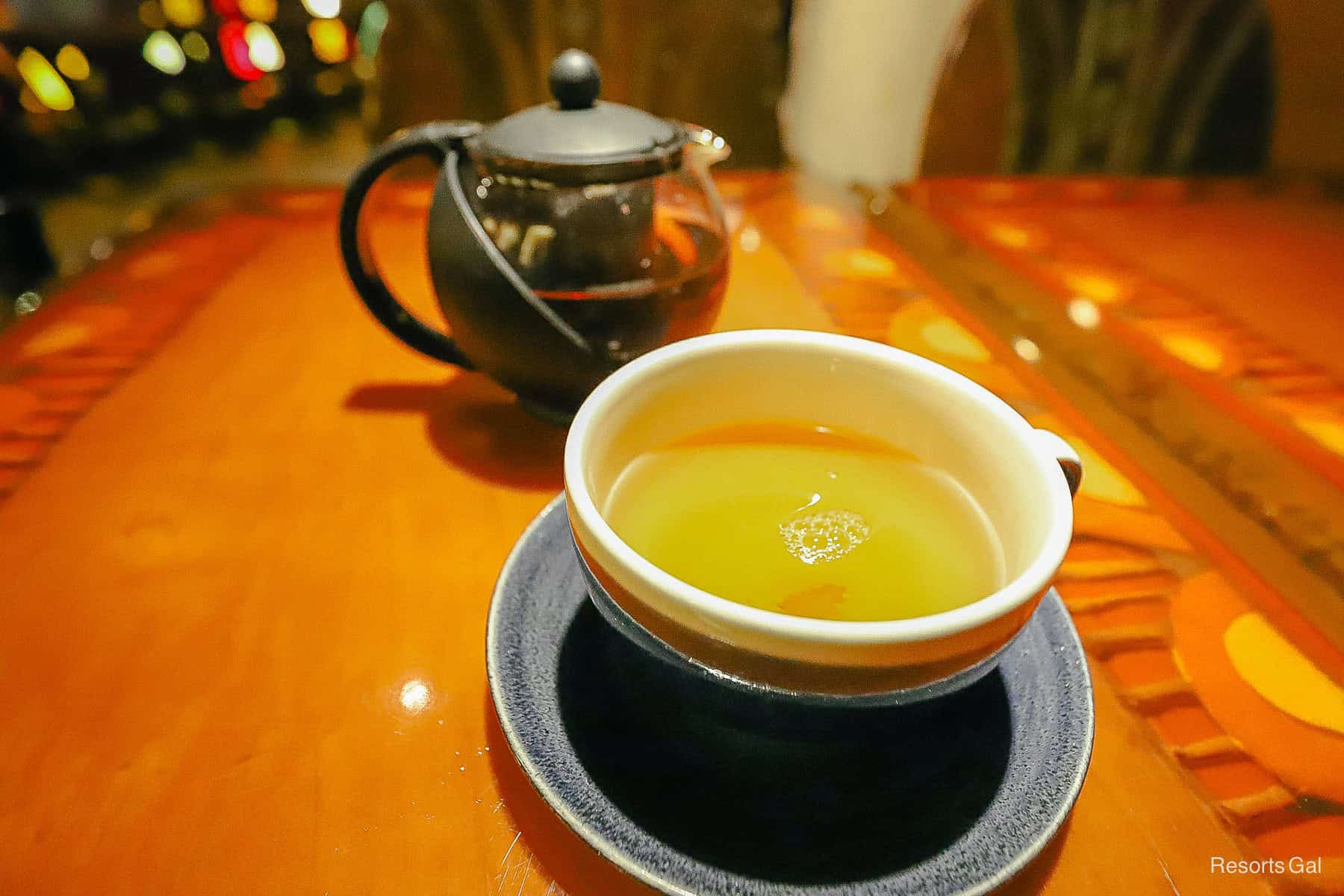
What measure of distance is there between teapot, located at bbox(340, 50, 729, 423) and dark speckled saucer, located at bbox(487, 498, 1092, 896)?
0.21 m

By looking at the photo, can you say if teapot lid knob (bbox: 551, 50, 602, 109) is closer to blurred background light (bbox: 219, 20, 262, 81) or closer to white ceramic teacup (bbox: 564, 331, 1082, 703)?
white ceramic teacup (bbox: 564, 331, 1082, 703)

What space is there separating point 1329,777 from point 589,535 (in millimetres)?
366

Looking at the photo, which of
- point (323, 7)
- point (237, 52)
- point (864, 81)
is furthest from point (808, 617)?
point (323, 7)

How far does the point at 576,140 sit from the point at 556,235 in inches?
2.5

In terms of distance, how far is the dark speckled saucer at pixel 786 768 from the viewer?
29cm

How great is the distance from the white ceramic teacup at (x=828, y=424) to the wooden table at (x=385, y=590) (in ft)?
0.38

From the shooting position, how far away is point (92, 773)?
346 mm

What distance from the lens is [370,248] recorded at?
1.91 feet

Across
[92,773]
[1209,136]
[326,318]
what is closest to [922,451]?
[92,773]

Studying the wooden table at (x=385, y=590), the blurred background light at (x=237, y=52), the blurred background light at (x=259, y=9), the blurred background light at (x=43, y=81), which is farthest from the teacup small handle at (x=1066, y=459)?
the blurred background light at (x=259, y=9)

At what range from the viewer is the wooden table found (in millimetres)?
328

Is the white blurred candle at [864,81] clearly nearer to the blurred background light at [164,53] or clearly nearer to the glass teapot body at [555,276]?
the glass teapot body at [555,276]

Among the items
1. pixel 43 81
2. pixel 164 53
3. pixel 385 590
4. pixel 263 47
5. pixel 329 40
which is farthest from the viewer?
pixel 329 40

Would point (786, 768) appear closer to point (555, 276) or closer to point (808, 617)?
point (808, 617)
